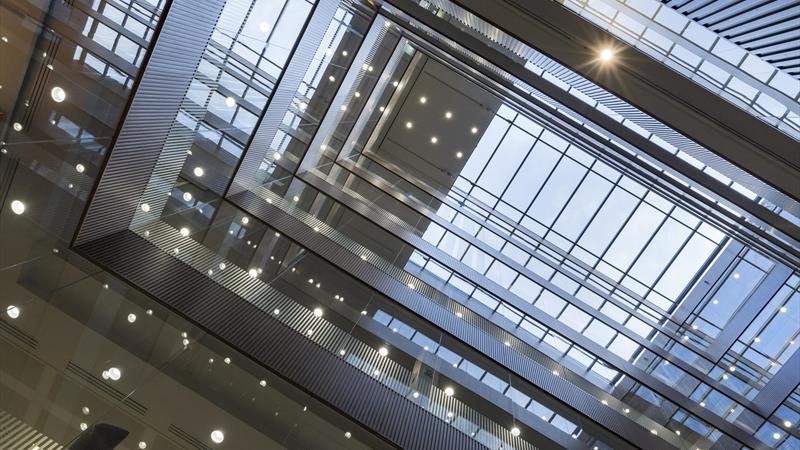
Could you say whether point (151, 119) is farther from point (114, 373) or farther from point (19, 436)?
point (19, 436)

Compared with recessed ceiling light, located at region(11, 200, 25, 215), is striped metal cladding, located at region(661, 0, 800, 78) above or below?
above

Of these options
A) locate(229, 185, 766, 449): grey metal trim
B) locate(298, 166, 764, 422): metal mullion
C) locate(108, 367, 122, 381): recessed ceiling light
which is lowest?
locate(108, 367, 122, 381): recessed ceiling light

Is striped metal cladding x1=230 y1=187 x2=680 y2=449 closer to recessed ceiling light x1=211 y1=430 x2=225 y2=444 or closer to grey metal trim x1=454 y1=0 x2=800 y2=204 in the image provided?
recessed ceiling light x1=211 y1=430 x2=225 y2=444

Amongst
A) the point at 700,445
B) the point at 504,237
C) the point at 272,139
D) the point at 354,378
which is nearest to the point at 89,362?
the point at 354,378

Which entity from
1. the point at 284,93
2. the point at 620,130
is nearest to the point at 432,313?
the point at 620,130

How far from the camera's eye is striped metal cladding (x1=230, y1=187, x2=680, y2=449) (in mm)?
9370

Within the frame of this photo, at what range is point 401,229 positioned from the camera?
41.8ft

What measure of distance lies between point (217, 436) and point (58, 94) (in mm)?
4298

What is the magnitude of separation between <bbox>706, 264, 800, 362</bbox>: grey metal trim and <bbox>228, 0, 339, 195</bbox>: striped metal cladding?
1356cm

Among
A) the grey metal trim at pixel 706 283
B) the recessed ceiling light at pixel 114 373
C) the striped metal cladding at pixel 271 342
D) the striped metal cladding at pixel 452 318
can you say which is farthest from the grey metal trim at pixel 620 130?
the grey metal trim at pixel 706 283

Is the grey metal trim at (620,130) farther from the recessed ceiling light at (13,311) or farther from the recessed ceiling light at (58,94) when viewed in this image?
the recessed ceiling light at (13,311)

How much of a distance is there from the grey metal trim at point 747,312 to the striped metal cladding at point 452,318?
7.14 m

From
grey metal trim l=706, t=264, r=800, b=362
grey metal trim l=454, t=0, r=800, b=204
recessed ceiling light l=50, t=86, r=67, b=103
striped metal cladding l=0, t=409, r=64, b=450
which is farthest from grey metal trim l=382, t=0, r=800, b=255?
striped metal cladding l=0, t=409, r=64, b=450

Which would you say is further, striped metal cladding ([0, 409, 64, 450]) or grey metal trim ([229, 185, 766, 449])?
grey metal trim ([229, 185, 766, 449])
